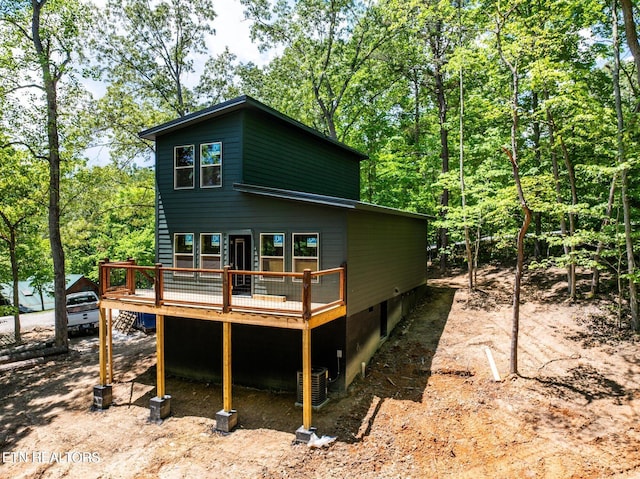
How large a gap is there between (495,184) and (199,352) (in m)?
13.7

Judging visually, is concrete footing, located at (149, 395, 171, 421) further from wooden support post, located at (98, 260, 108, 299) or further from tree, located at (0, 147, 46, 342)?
tree, located at (0, 147, 46, 342)

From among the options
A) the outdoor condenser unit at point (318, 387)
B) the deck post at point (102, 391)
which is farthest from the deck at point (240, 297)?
A: the outdoor condenser unit at point (318, 387)

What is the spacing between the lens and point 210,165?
11109mm

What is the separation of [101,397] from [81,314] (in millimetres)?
8924

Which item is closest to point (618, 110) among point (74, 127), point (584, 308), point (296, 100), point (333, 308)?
point (584, 308)

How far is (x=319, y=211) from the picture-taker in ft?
30.9

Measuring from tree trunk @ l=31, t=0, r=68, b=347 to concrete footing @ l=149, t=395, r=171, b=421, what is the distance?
793 cm

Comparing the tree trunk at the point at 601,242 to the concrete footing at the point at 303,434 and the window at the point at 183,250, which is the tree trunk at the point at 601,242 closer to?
the concrete footing at the point at 303,434

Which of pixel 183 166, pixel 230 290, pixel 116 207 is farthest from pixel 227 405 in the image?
pixel 116 207

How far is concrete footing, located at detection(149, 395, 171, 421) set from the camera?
9148mm

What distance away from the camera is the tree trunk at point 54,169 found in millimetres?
14445

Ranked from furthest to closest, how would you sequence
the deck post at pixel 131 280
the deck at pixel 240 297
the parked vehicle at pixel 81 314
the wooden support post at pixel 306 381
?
the parked vehicle at pixel 81 314 < the deck post at pixel 131 280 < the deck at pixel 240 297 < the wooden support post at pixel 306 381

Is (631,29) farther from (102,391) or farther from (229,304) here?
(102,391)

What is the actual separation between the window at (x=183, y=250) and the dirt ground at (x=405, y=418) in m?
3.61
